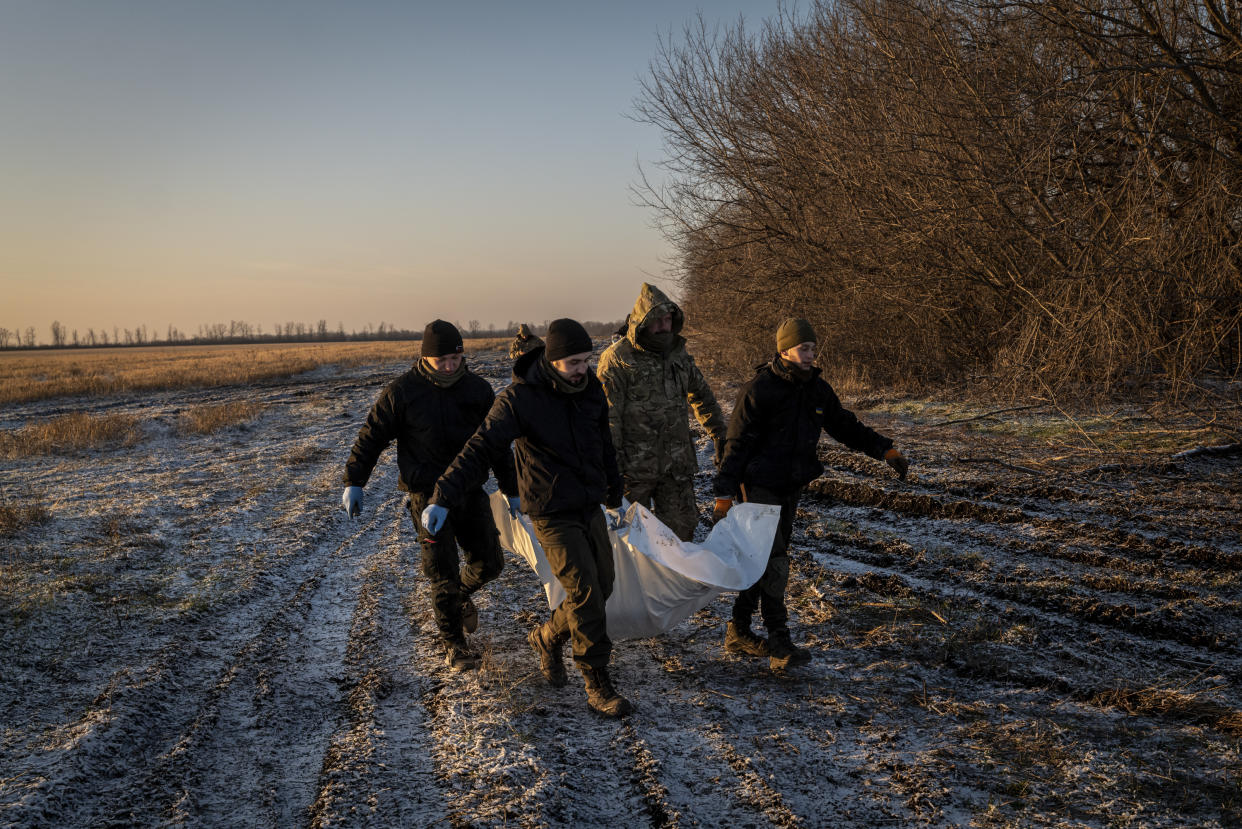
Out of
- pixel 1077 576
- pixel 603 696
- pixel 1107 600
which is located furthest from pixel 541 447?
pixel 1077 576

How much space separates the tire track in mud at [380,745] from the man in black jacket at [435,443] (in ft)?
1.43

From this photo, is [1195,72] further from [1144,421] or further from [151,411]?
[151,411]

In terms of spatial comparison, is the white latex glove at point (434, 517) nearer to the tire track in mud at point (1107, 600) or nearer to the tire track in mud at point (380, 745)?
the tire track in mud at point (380, 745)

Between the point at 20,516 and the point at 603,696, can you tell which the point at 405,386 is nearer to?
the point at 603,696

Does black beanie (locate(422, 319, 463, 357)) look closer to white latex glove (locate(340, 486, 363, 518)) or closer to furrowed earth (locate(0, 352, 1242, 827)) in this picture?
white latex glove (locate(340, 486, 363, 518))

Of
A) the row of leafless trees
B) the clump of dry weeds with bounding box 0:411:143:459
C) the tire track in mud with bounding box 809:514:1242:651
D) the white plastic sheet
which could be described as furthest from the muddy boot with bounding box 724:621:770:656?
the clump of dry weeds with bounding box 0:411:143:459

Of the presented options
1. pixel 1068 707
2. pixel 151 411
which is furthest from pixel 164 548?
pixel 151 411

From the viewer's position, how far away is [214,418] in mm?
17469

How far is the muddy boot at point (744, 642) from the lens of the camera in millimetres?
4660

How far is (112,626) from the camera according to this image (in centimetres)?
556

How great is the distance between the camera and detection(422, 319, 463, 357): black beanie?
4.77 metres

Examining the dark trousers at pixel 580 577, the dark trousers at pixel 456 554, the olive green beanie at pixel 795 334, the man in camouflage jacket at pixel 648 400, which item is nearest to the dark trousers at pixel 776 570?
the man in camouflage jacket at pixel 648 400

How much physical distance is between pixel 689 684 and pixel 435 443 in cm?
218

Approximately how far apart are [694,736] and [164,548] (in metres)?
6.32
